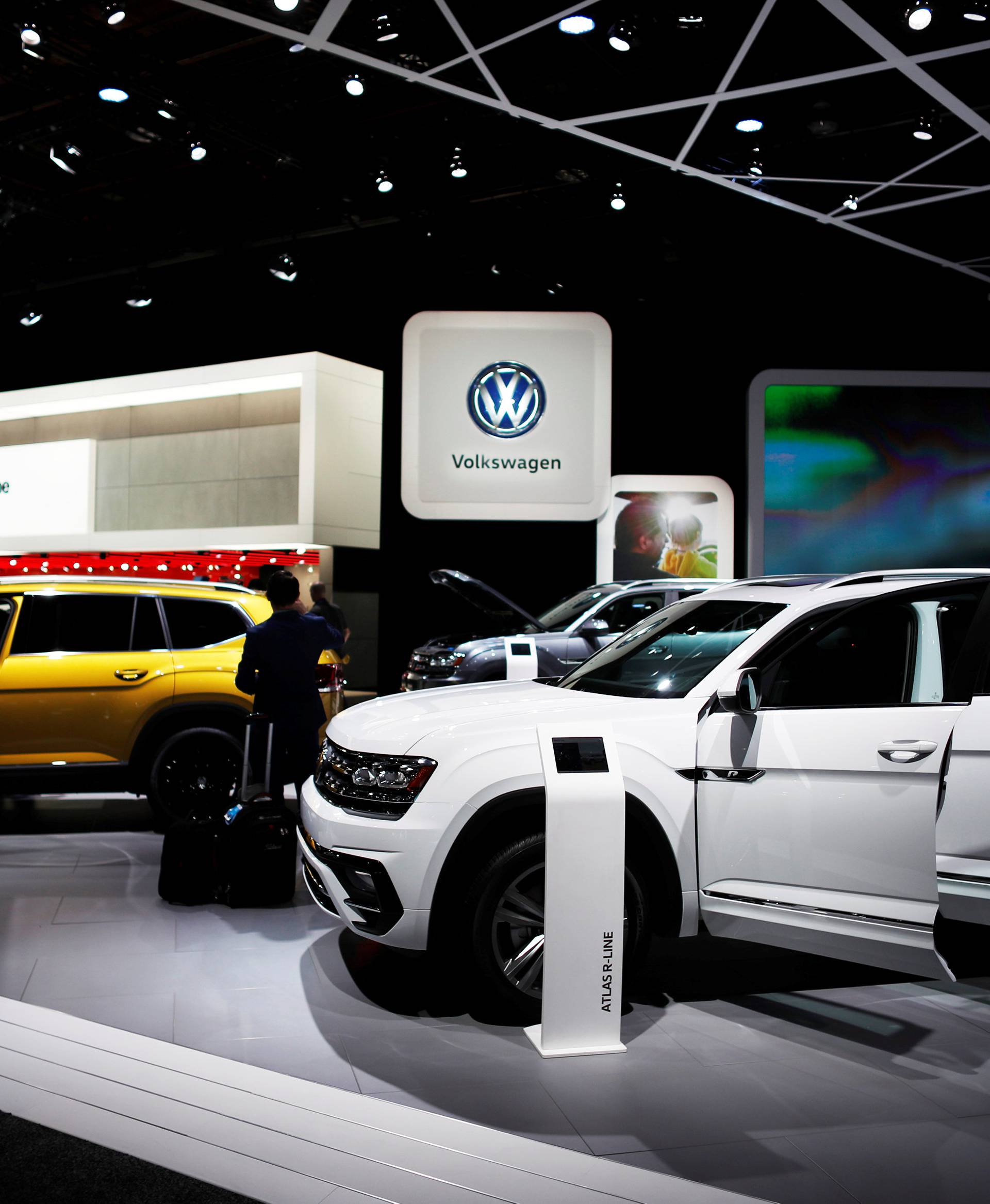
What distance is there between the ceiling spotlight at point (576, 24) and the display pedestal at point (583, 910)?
639cm

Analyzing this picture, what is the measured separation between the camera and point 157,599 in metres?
6.88

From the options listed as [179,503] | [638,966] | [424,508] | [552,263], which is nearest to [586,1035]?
[638,966]

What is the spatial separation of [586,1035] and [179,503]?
1522cm

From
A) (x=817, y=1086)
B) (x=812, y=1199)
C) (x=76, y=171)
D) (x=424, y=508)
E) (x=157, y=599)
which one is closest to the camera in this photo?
(x=812, y=1199)

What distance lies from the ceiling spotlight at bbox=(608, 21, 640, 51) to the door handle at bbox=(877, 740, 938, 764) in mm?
6443

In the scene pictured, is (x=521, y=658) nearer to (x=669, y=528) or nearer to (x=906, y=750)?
(x=669, y=528)

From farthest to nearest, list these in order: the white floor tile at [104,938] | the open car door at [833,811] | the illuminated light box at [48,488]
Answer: the illuminated light box at [48,488]
the white floor tile at [104,938]
the open car door at [833,811]

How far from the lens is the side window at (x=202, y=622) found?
6863 millimetres

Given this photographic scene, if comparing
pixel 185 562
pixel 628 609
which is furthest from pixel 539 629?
pixel 185 562

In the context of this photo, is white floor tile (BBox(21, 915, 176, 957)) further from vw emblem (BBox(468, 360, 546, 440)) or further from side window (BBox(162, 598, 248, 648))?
vw emblem (BBox(468, 360, 546, 440))

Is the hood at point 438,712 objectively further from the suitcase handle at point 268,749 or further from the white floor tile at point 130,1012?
the suitcase handle at point 268,749

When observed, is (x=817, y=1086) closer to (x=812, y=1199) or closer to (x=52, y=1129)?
(x=812, y=1199)

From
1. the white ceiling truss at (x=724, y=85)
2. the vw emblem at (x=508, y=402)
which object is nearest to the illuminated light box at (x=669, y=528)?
the vw emblem at (x=508, y=402)

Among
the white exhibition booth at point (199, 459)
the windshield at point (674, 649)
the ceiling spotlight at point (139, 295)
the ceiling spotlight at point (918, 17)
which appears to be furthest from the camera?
the white exhibition booth at point (199, 459)
